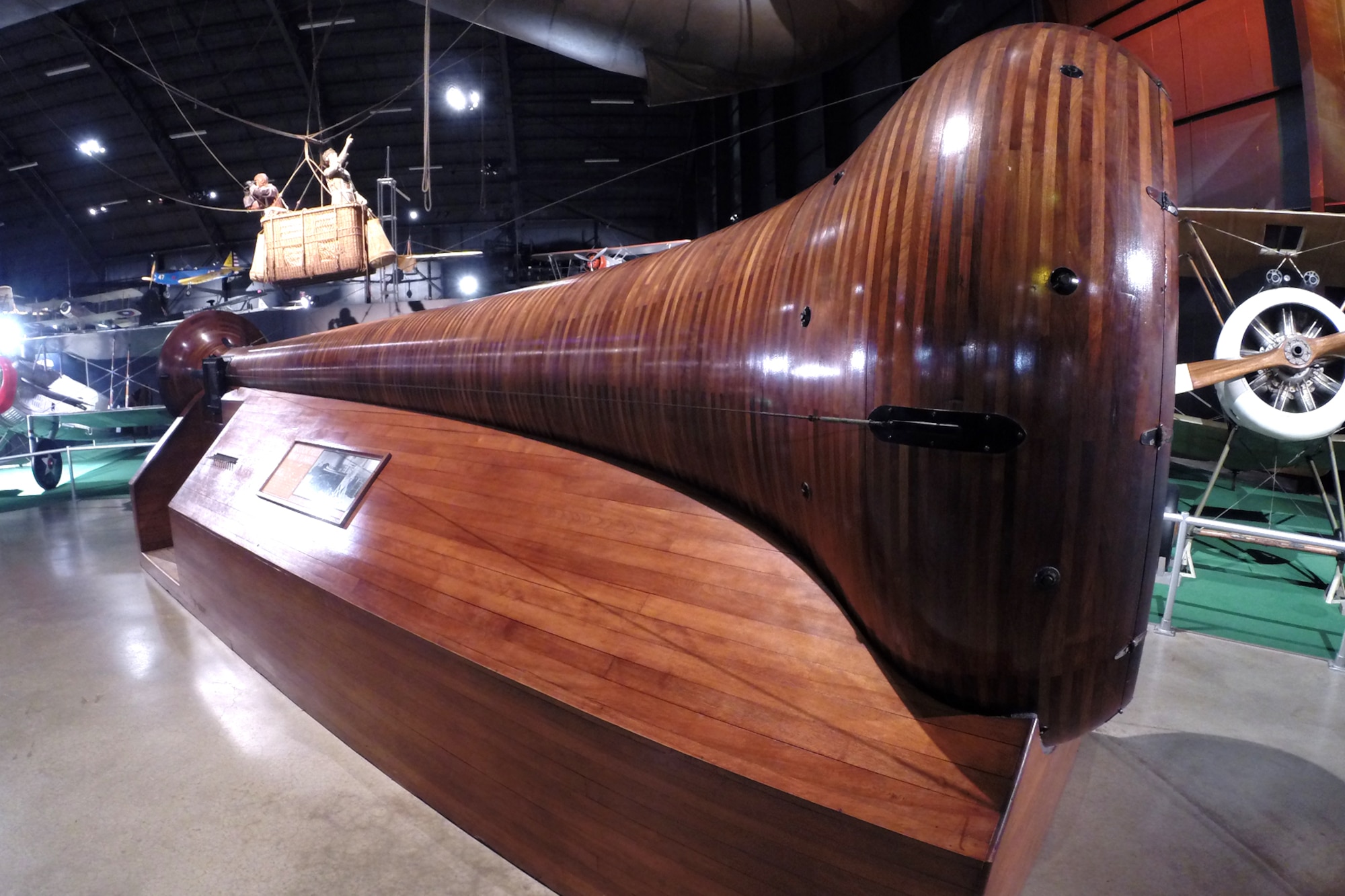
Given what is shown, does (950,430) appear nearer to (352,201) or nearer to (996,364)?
(996,364)

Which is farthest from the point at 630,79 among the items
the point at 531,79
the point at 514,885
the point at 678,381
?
the point at 514,885

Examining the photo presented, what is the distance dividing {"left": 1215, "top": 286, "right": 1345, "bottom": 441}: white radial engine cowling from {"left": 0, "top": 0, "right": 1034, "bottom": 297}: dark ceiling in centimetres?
556

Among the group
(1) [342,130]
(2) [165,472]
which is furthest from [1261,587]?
(1) [342,130]

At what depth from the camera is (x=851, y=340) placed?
948 millimetres

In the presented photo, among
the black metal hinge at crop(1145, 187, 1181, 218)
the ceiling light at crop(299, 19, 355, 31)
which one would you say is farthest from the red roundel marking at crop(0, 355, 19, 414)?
the black metal hinge at crop(1145, 187, 1181, 218)

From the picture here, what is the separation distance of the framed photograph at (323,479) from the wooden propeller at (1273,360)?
3114 mm

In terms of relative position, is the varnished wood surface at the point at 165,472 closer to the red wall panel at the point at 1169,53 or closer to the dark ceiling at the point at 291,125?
the red wall panel at the point at 1169,53

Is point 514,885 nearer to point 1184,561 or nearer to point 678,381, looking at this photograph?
point 678,381

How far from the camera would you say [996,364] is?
2.56 ft

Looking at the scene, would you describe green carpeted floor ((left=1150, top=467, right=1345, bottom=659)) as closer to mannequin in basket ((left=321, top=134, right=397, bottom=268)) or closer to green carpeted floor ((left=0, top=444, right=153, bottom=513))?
mannequin in basket ((left=321, top=134, right=397, bottom=268))

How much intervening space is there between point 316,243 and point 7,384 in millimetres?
3825

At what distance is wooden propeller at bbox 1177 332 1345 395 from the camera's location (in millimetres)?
2607

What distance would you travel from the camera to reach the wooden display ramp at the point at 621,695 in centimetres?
88

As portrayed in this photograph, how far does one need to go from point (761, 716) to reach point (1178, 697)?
1789 mm
